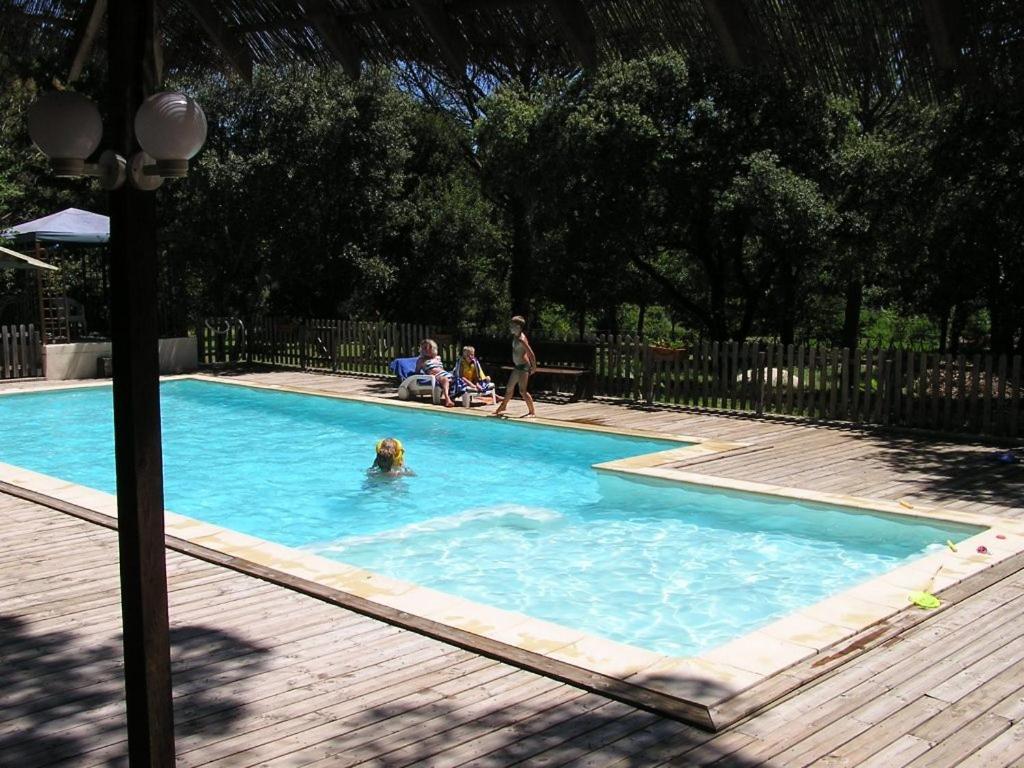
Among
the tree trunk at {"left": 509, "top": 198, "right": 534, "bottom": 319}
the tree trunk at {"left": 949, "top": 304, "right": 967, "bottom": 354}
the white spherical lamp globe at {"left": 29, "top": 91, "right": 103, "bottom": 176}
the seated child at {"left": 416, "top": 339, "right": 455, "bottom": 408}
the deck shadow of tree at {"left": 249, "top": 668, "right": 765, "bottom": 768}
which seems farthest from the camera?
the tree trunk at {"left": 509, "top": 198, "right": 534, "bottom": 319}

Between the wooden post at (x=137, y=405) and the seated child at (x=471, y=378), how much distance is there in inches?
518

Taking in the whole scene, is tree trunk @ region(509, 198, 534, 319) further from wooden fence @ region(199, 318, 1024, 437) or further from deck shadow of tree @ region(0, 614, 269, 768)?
deck shadow of tree @ region(0, 614, 269, 768)

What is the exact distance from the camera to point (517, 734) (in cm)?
397

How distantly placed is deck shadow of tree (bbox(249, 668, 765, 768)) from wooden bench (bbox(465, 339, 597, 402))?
484 inches

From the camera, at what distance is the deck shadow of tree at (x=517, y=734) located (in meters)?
3.75

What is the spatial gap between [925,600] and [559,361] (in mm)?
11781

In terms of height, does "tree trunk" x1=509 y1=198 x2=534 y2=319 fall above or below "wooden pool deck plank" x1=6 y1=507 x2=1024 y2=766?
above

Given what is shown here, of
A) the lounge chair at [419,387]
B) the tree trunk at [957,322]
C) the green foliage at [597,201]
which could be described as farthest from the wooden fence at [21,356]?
the tree trunk at [957,322]

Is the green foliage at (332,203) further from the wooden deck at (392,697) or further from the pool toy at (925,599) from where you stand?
the pool toy at (925,599)

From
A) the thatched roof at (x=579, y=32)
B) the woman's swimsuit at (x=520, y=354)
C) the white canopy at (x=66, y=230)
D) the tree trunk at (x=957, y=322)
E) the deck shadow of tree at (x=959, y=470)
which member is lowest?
the deck shadow of tree at (x=959, y=470)

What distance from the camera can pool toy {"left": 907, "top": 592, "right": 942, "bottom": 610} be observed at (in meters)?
5.69

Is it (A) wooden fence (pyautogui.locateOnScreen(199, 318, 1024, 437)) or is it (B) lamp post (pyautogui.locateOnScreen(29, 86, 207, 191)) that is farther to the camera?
(A) wooden fence (pyautogui.locateOnScreen(199, 318, 1024, 437))

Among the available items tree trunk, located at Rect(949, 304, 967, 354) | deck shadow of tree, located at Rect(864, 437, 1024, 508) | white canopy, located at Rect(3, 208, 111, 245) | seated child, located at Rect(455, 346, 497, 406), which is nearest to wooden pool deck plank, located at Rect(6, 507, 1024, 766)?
deck shadow of tree, located at Rect(864, 437, 1024, 508)

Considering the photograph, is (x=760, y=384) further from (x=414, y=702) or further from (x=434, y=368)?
(x=414, y=702)
